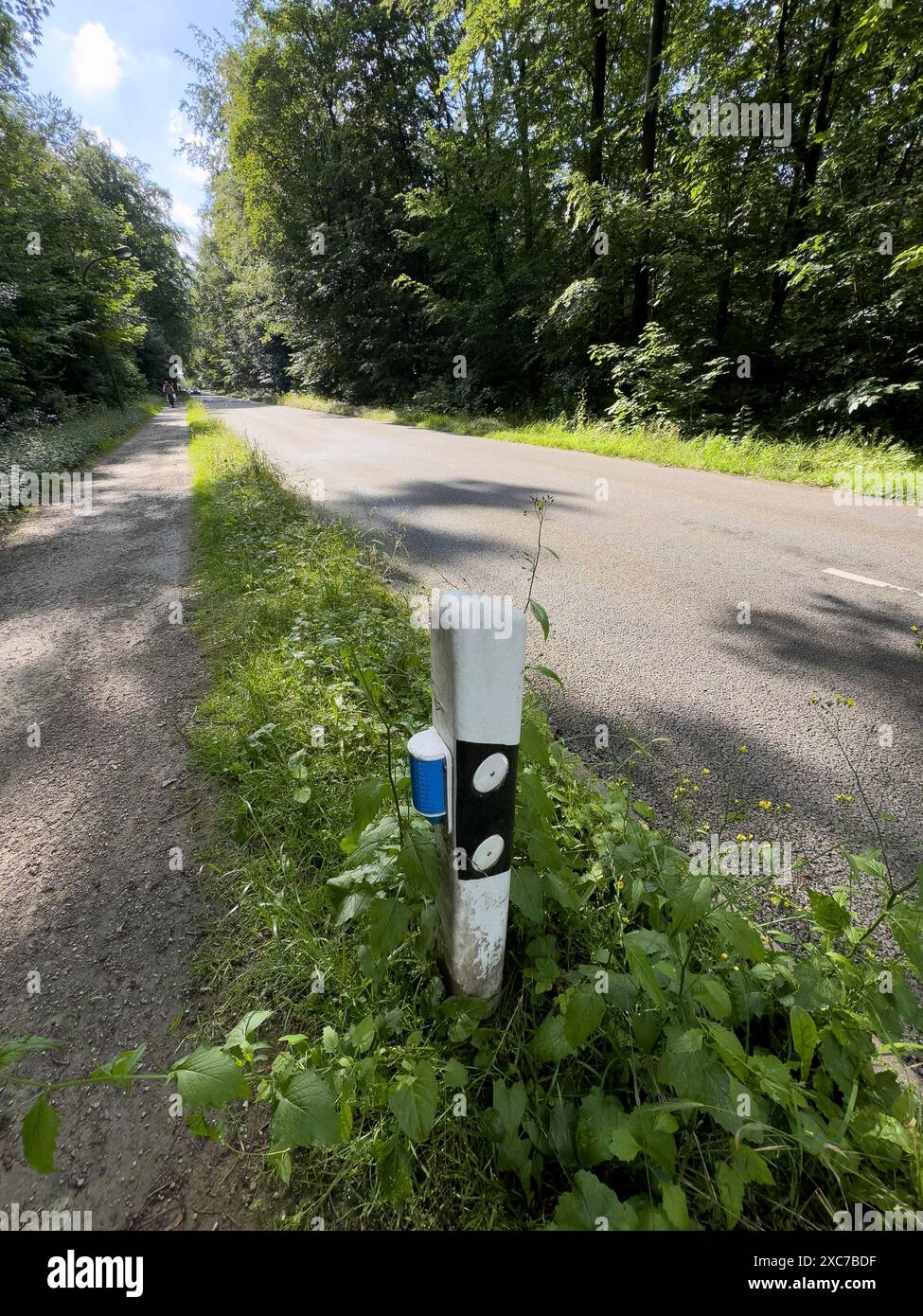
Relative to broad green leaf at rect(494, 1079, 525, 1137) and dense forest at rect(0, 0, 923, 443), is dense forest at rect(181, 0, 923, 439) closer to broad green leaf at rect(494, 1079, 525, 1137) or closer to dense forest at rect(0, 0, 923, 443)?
dense forest at rect(0, 0, 923, 443)

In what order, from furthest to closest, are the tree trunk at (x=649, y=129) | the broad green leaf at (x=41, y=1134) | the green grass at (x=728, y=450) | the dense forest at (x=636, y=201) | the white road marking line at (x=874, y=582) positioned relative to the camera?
the tree trunk at (x=649, y=129)
the dense forest at (x=636, y=201)
the green grass at (x=728, y=450)
the white road marking line at (x=874, y=582)
the broad green leaf at (x=41, y=1134)

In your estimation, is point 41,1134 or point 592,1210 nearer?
point 41,1134

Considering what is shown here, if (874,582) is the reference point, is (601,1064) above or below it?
below

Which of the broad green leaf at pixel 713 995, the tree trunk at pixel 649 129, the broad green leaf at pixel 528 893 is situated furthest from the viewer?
the tree trunk at pixel 649 129

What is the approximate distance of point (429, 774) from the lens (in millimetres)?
1134

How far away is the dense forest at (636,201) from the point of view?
957 centimetres

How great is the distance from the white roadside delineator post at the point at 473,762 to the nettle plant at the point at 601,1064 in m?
0.10

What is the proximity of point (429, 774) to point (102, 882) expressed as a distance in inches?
63.8

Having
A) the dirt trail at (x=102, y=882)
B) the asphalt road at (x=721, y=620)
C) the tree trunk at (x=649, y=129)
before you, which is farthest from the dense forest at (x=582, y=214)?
the dirt trail at (x=102, y=882)

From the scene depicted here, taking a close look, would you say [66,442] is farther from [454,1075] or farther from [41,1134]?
[454,1075]

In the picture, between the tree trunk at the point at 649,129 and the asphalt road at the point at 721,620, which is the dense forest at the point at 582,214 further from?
the asphalt road at the point at 721,620

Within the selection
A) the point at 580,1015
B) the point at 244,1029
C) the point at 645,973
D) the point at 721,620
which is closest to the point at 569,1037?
the point at 580,1015

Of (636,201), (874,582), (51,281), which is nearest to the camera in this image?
(874,582)

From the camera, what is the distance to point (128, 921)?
1856mm
